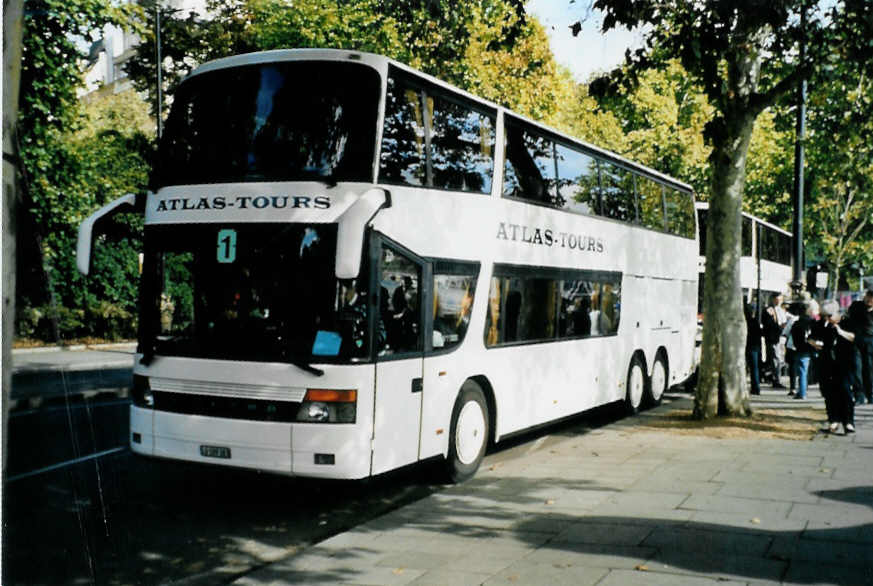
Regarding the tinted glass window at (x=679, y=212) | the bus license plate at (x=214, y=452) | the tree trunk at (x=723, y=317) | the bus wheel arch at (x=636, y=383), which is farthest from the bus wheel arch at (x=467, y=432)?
the tinted glass window at (x=679, y=212)

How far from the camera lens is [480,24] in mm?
28500

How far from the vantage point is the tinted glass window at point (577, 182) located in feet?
40.0

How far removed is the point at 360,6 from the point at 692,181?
58.7 ft

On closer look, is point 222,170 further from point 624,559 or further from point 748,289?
point 748,289

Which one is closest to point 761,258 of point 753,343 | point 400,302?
point 753,343

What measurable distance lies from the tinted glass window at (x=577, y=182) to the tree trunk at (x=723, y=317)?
1.73 metres

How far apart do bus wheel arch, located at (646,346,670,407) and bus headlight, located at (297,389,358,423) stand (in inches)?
384

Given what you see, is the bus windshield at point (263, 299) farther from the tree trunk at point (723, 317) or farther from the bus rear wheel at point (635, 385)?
the bus rear wheel at point (635, 385)

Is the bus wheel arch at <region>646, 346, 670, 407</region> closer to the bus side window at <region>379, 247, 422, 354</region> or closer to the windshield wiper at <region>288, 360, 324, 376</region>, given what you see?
the bus side window at <region>379, 247, 422, 354</region>

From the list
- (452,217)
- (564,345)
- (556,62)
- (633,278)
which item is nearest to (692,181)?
(556,62)

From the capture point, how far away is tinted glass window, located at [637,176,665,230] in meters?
15.5

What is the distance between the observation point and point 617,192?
14367 mm

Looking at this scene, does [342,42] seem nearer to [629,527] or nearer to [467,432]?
[467,432]

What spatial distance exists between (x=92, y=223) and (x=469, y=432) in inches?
166
